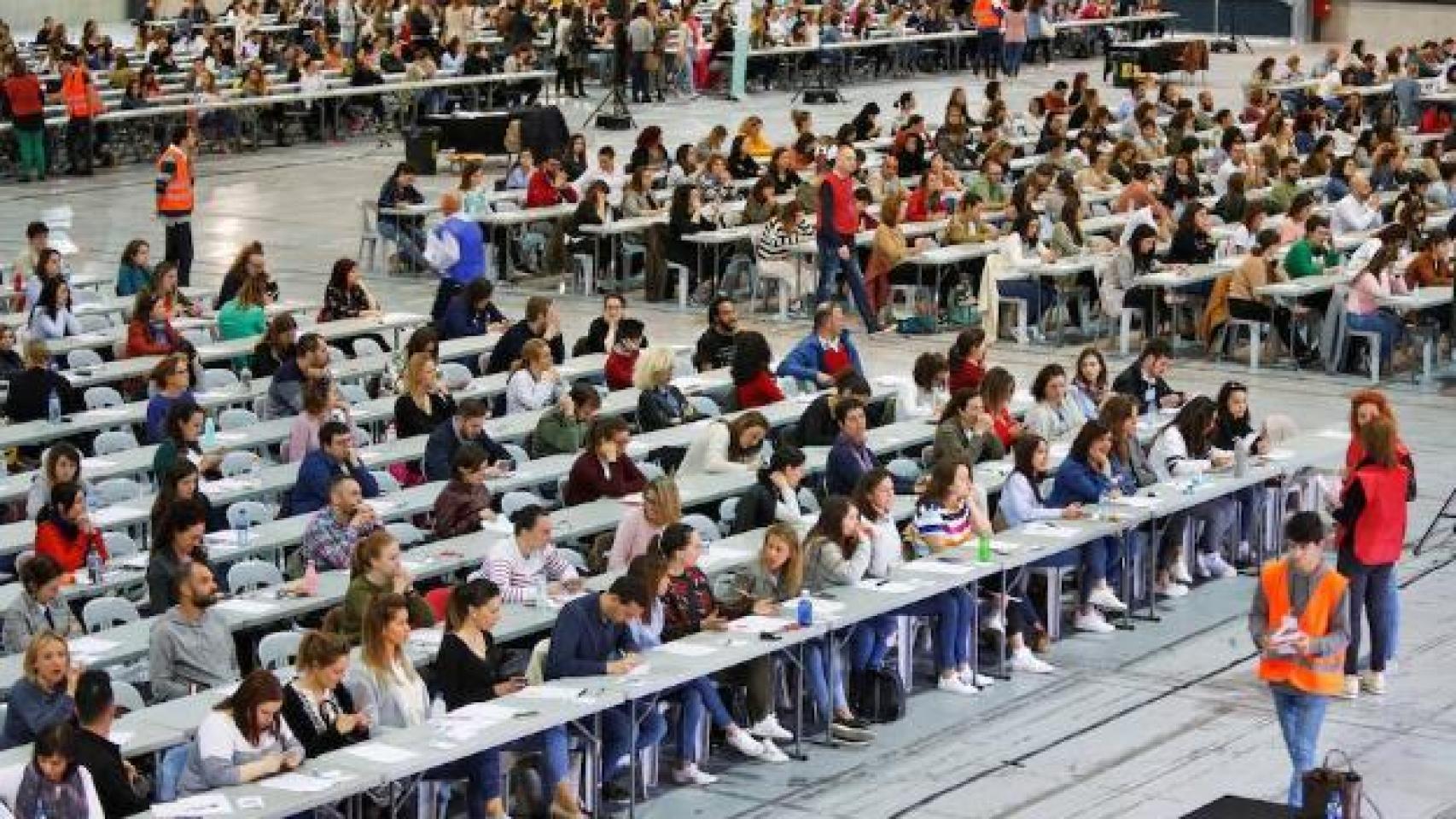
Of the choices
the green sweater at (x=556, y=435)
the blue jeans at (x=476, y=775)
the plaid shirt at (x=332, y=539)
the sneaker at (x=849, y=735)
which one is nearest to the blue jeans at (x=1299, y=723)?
the sneaker at (x=849, y=735)

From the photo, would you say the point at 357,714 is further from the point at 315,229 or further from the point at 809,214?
the point at 315,229

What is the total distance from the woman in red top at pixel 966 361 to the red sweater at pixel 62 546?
667 cm

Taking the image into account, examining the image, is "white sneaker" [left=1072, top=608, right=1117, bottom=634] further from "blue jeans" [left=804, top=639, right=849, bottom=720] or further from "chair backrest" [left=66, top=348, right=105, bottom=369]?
"chair backrest" [left=66, top=348, right=105, bottom=369]

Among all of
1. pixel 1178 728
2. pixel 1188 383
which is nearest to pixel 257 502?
pixel 1178 728

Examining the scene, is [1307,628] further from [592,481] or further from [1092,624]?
[592,481]

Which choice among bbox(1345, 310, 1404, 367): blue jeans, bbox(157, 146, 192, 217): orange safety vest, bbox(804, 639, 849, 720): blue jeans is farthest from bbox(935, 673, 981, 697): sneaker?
bbox(157, 146, 192, 217): orange safety vest

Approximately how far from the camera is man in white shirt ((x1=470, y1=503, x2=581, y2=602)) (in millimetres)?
14625

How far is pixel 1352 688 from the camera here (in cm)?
1537

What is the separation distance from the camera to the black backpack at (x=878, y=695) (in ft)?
48.8

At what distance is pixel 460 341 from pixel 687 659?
8.74m

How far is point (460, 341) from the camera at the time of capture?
72.3 ft

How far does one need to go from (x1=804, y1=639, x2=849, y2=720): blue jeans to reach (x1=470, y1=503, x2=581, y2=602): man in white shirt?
1.22 meters

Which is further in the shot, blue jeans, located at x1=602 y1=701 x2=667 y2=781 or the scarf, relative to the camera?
blue jeans, located at x1=602 y1=701 x2=667 y2=781

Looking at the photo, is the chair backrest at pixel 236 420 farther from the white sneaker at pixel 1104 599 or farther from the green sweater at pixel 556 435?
the white sneaker at pixel 1104 599
